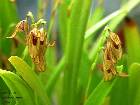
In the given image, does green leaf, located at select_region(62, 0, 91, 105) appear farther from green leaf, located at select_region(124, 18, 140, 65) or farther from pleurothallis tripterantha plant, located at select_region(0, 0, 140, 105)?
green leaf, located at select_region(124, 18, 140, 65)

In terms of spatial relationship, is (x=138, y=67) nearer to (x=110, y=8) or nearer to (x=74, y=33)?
(x=74, y=33)

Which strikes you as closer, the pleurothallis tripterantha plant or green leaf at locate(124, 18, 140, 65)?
the pleurothallis tripterantha plant

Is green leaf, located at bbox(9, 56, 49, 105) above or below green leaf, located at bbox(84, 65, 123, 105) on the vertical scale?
above

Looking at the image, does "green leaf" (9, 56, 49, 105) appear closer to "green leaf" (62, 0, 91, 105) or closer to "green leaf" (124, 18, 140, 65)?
"green leaf" (62, 0, 91, 105)

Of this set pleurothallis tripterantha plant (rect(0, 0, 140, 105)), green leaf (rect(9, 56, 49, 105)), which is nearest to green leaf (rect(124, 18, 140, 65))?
pleurothallis tripterantha plant (rect(0, 0, 140, 105))

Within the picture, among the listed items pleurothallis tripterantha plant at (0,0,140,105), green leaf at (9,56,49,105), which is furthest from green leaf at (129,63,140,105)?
green leaf at (9,56,49,105)

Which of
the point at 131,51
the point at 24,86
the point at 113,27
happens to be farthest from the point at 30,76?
the point at 113,27

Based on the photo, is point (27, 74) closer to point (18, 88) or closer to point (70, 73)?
point (18, 88)

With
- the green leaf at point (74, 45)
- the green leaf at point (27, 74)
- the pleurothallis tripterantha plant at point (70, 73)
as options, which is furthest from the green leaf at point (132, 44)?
the green leaf at point (27, 74)
